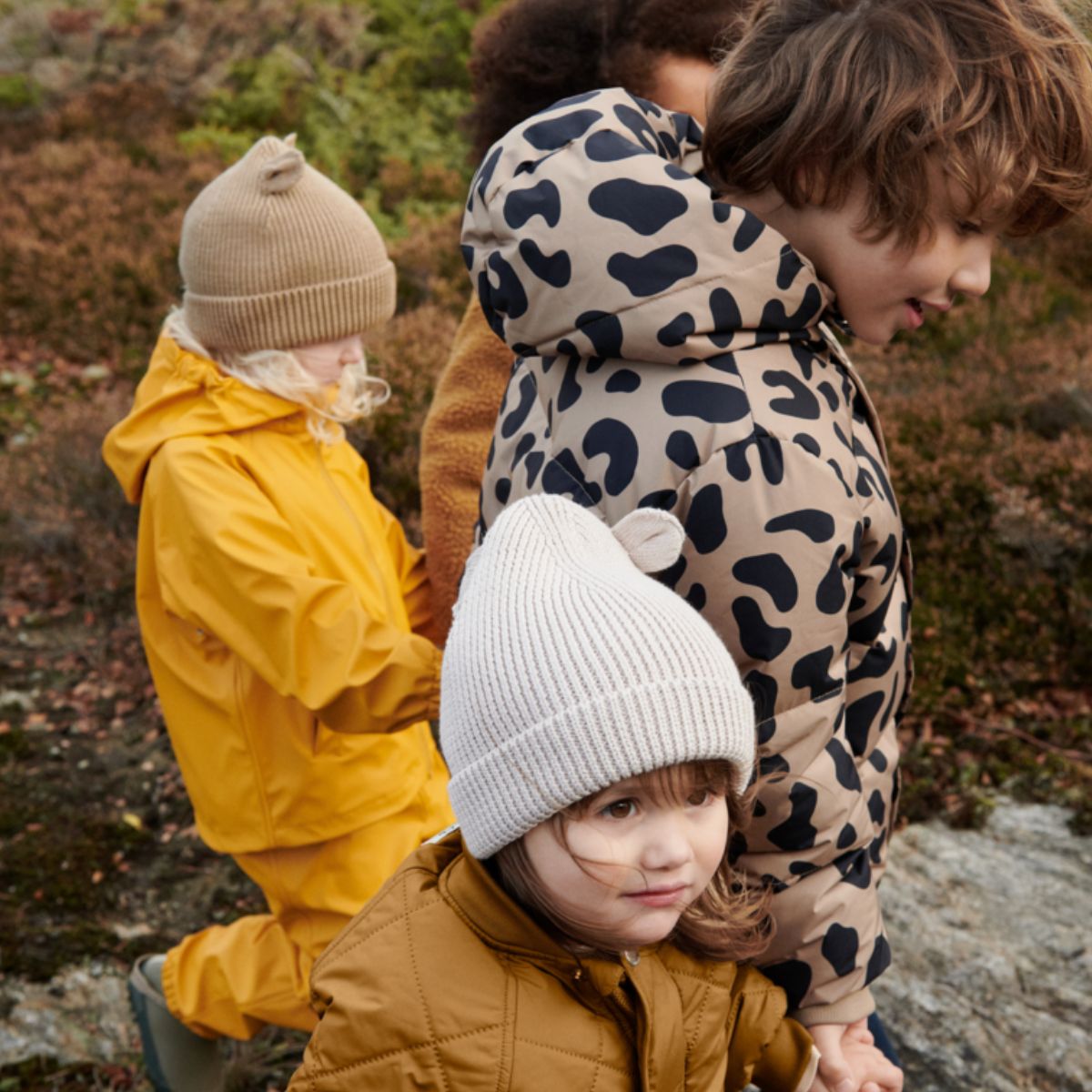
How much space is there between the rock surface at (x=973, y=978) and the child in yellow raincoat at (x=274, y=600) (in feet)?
2.57

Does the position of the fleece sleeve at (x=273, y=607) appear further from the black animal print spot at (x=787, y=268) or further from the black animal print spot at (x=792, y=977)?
the black animal print spot at (x=787, y=268)

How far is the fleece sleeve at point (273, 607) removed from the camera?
95.0 inches

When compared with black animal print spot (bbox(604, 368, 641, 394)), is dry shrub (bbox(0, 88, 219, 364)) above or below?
below

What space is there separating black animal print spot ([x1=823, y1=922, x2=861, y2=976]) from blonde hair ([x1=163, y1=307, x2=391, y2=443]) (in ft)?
5.57

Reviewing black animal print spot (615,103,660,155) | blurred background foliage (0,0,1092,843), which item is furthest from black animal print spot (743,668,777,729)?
blurred background foliage (0,0,1092,843)

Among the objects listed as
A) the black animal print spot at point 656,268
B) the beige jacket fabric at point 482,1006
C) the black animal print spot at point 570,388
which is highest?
the black animal print spot at point 656,268

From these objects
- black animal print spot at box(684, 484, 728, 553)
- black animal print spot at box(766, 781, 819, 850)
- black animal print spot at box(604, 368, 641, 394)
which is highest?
black animal print spot at box(604, 368, 641, 394)

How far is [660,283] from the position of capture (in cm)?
163

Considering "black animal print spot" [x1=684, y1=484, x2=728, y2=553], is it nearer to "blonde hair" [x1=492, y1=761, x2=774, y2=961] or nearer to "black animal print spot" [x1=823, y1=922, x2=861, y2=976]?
"blonde hair" [x1=492, y1=761, x2=774, y2=961]

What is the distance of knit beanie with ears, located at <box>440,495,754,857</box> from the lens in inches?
59.6

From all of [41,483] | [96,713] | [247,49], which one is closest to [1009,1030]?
[96,713]

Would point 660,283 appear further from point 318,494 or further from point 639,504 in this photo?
point 318,494

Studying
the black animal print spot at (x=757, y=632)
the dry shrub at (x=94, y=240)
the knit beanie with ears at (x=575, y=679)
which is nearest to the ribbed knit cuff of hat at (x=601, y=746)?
the knit beanie with ears at (x=575, y=679)

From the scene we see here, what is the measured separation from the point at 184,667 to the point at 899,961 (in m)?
2.07
